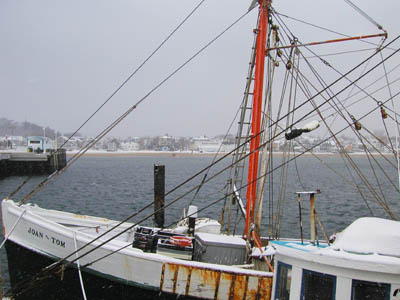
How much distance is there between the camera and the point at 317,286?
22.0 feet

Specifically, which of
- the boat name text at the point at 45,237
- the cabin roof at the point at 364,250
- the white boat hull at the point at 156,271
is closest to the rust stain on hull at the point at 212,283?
the white boat hull at the point at 156,271

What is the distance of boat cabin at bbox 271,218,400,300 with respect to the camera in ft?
20.2

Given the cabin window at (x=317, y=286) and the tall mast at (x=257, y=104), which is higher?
the tall mast at (x=257, y=104)

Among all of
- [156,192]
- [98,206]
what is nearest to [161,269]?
[156,192]

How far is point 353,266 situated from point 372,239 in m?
0.78

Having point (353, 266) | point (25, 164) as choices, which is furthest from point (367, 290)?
point (25, 164)

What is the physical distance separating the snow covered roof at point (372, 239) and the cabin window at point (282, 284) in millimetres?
1217

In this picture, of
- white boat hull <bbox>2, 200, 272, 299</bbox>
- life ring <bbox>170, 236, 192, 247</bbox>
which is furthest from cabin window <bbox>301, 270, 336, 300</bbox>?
life ring <bbox>170, 236, 192, 247</bbox>

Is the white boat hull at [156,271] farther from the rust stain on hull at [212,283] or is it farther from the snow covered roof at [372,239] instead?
the snow covered roof at [372,239]

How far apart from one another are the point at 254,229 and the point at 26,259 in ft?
30.1

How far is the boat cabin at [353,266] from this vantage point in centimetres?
616

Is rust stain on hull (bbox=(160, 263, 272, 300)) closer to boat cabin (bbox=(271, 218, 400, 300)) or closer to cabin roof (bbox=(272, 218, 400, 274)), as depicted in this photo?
boat cabin (bbox=(271, 218, 400, 300))

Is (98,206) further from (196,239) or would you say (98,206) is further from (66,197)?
(196,239)

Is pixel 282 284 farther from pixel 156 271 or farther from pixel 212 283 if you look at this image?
pixel 156 271
